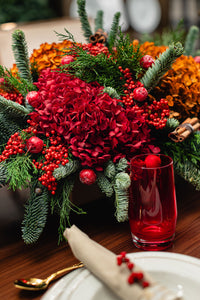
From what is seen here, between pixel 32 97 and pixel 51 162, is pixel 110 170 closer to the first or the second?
pixel 51 162

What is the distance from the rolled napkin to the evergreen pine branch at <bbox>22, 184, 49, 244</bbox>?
0.11 m

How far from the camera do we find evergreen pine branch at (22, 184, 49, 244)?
1.97 ft

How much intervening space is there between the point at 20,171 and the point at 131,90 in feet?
0.97

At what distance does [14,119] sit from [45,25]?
3.53 feet

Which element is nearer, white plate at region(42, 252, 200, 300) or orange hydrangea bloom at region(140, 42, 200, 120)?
white plate at region(42, 252, 200, 300)

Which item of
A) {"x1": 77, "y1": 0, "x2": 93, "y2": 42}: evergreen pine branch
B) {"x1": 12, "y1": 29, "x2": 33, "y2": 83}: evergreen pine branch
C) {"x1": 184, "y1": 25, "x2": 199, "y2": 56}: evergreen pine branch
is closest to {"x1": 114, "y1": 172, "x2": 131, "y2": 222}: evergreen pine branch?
{"x1": 12, "y1": 29, "x2": 33, "y2": 83}: evergreen pine branch

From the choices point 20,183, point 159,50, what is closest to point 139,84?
point 159,50

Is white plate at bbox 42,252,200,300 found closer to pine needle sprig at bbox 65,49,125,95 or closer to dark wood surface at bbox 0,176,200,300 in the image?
dark wood surface at bbox 0,176,200,300

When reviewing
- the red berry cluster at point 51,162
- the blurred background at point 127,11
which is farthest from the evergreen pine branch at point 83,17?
the blurred background at point 127,11

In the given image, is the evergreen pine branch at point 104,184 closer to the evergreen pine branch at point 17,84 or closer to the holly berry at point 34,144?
the holly berry at point 34,144

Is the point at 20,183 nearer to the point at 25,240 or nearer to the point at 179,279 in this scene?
the point at 25,240

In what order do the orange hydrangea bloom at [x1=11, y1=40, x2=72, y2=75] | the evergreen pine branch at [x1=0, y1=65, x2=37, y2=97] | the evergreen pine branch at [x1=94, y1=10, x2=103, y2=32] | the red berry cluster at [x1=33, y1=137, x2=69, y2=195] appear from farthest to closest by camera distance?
the evergreen pine branch at [x1=94, y1=10, x2=103, y2=32]
the orange hydrangea bloom at [x1=11, y1=40, x2=72, y2=75]
the evergreen pine branch at [x1=0, y1=65, x2=37, y2=97]
the red berry cluster at [x1=33, y1=137, x2=69, y2=195]

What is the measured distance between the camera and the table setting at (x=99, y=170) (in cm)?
49

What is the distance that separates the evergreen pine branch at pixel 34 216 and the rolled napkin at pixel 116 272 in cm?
11
